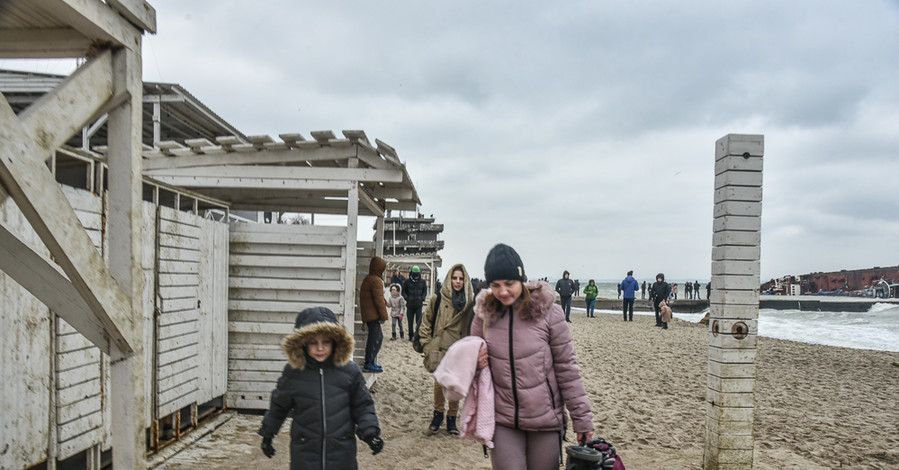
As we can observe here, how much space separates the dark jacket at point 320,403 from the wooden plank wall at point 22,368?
1.60 metres

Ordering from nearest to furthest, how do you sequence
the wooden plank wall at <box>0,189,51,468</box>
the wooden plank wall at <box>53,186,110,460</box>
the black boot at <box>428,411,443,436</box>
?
the wooden plank wall at <box>0,189,51,468</box> < the wooden plank wall at <box>53,186,110,460</box> < the black boot at <box>428,411,443,436</box>

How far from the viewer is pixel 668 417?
22.6 feet

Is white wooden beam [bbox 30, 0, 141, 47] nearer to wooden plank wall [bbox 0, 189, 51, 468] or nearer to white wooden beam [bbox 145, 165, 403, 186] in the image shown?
wooden plank wall [bbox 0, 189, 51, 468]

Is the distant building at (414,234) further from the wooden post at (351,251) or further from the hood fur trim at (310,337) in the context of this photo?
the hood fur trim at (310,337)

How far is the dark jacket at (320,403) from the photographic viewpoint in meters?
3.04

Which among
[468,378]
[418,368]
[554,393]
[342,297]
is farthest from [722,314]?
[418,368]

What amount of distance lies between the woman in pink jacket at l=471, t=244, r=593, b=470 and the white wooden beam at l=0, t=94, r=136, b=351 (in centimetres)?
176

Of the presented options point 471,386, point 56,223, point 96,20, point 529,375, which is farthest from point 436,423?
point 96,20

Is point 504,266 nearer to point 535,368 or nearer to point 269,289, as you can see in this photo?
point 535,368

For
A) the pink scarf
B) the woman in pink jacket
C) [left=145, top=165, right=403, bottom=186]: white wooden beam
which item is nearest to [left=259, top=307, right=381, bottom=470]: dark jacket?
the pink scarf

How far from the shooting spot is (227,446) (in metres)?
5.32

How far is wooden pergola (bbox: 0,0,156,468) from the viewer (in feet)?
6.24

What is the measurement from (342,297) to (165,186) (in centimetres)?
228

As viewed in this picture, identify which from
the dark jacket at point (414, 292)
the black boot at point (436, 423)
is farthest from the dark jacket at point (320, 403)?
the dark jacket at point (414, 292)
